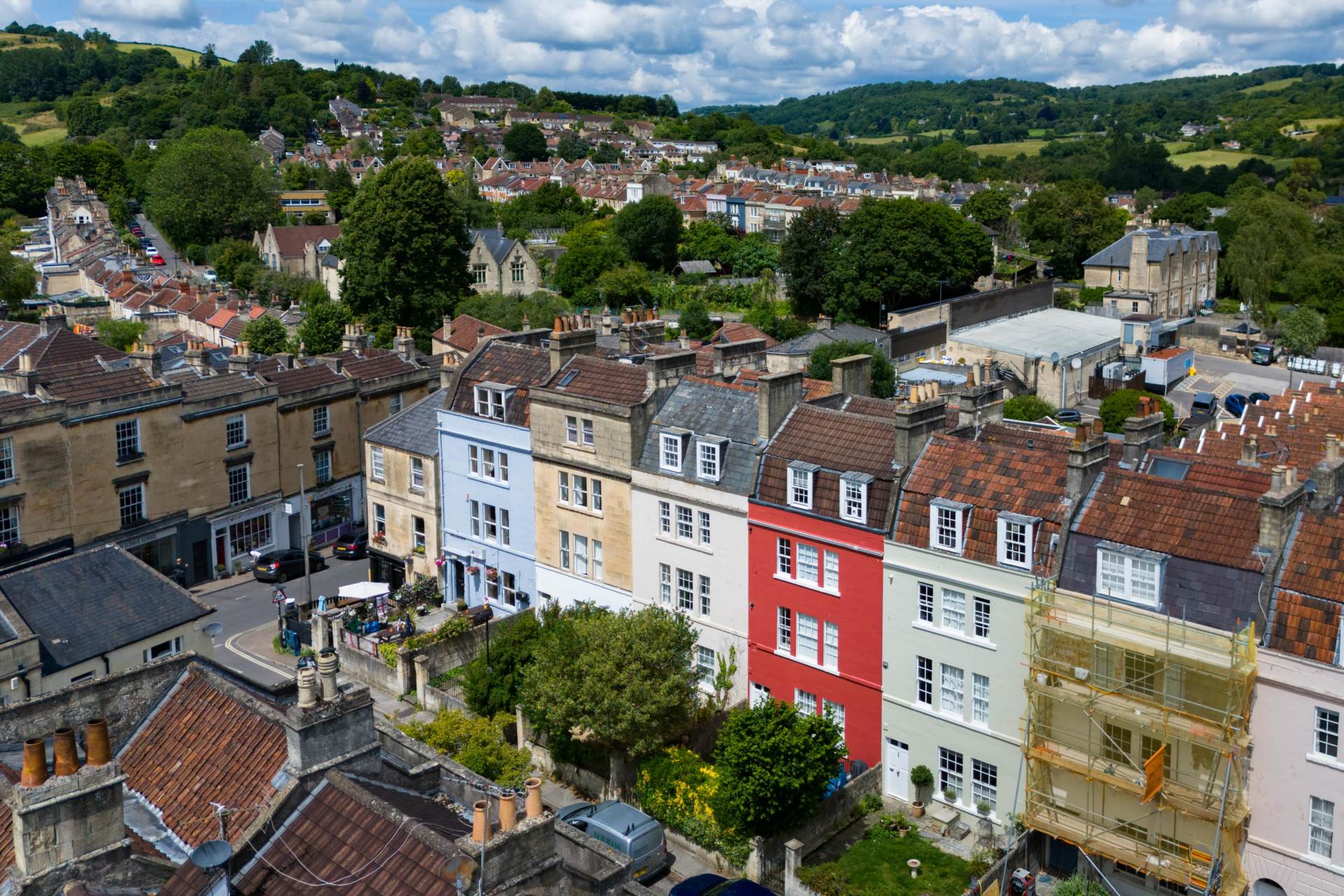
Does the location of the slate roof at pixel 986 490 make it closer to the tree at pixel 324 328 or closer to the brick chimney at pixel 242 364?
the brick chimney at pixel 242 364

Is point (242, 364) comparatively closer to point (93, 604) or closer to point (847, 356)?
point (93, 604)

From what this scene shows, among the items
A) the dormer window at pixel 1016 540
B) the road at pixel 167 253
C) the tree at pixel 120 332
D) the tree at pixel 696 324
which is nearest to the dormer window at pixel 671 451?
the dormer window at pixel 1016 540

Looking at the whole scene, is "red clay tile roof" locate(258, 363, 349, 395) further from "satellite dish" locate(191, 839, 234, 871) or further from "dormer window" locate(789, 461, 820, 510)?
"satellite dish" locate(191, 839, 234, 871)

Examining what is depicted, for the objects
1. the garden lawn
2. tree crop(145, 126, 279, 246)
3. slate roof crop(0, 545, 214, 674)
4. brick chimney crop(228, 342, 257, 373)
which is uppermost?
tree crop(145, 126, 279, 246)

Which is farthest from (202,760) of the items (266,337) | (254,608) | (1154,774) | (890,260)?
(890,260)

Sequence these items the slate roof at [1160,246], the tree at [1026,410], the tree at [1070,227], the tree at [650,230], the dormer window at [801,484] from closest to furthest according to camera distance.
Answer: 1. the dormer window at [801,484]
2. the tree at [1026,410]
3. the slate roof at [1160,246]
4. the tree at [650,230]
5. the tree at [1070,227]

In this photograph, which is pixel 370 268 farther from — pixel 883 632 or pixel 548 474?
pixel 883 632

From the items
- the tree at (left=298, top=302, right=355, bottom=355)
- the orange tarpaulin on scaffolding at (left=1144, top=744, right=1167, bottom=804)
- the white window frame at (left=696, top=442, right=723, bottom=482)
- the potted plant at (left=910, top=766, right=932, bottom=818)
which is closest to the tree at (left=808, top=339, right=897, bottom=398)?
the tree at (left=298, top=302, right=355, bottom=355)
